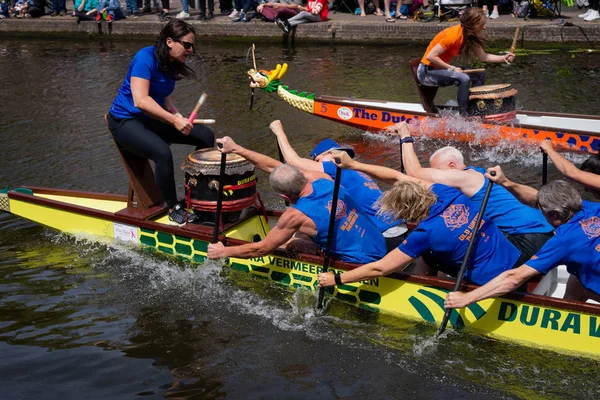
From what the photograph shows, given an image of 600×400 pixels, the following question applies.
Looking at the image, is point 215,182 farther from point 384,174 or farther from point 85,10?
point 85,10

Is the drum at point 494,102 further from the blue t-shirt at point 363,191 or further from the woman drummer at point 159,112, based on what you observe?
the woman drummer at point 159,112

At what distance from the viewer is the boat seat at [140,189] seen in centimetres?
806

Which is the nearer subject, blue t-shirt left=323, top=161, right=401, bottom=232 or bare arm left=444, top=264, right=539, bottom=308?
bare arm left=444, top=264, right=539, bottom=308

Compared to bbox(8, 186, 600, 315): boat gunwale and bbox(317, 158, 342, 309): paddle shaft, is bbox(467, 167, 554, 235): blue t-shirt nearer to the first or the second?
bbox(8, 186, 600, 315): boat gunwale

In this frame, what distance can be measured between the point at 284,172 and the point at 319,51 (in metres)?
13.5

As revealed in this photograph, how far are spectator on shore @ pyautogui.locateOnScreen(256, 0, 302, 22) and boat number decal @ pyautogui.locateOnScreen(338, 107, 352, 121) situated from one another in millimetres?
8439

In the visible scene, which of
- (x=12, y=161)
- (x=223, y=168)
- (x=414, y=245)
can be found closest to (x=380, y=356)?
(x=414, y=245)

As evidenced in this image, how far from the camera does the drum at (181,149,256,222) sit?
7.44 meters

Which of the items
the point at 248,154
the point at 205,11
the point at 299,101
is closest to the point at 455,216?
the point at 248,154

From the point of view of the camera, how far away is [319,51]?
19547 mm

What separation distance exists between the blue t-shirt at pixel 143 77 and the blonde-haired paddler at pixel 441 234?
7.56 ft

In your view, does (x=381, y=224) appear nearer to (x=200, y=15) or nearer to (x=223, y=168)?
(x=223, y=168)

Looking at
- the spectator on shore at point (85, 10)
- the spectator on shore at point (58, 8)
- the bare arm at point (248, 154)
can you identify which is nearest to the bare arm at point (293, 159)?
the bare arm at point (248, 154)

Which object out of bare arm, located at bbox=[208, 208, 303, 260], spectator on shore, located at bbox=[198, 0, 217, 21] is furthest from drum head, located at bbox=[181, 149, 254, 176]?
spectator on shore, located at bbox=[198, 0, 217, 21]
